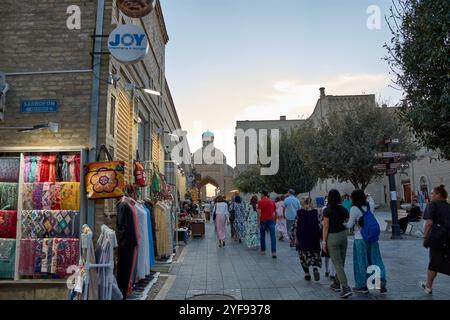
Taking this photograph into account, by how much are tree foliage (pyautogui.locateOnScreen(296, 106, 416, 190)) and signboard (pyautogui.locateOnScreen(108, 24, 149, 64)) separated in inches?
574

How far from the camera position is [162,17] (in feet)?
47.2

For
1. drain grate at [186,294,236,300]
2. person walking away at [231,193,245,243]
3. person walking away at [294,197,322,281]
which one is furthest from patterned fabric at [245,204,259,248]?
drain grate at [186,294,236,300]

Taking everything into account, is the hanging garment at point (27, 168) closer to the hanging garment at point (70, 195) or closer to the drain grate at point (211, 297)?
the hanging garment at point (70, 195)

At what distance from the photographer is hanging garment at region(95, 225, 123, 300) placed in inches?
214

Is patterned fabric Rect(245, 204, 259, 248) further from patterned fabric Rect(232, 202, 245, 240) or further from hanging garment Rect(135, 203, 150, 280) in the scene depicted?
hanging garment Rect(135, 203, 150, 280)

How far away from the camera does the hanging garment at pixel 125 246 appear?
640 cm

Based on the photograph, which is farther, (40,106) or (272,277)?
(272,277)

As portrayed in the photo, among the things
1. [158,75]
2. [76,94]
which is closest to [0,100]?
[76,94]

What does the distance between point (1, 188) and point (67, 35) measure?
298 centimetres

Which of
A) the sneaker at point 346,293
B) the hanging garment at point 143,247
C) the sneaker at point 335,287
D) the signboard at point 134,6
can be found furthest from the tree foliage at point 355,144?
the signboard at point 134,6

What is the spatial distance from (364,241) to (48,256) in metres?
5.37

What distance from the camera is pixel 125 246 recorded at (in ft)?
21.0

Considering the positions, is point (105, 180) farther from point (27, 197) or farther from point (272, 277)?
point (272, 277)

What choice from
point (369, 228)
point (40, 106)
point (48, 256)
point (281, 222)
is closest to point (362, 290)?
point (369, 228)
